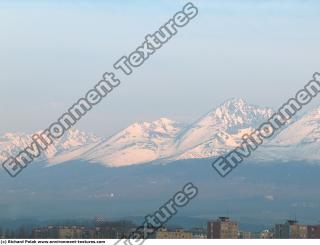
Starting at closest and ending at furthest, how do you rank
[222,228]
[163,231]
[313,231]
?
1. [163,231]
2. [313,231]
3. [222,228]

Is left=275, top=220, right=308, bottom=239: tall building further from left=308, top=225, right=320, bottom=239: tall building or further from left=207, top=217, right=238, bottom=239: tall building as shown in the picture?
left=207, top=217, right=238, bottom=239: tall building

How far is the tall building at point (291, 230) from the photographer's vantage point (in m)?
53.0

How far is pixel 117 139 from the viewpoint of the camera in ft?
648

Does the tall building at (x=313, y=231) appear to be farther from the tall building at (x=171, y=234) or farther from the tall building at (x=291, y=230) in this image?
the tall building at (x=171, y=234)

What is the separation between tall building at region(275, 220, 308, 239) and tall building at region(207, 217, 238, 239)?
2.33 metres

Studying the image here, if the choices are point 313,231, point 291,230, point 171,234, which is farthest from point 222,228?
point 171,234

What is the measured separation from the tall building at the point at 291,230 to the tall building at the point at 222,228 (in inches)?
91.9

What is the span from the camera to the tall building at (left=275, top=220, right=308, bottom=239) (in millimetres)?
53025

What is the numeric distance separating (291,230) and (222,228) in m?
3.82

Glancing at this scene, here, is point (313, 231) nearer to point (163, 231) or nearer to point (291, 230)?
point (291, 230)

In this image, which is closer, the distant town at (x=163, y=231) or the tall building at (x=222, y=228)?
the distant town at (x=163, y=231)

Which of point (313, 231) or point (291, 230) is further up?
point (291, 230)

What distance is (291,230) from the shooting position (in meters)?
54.8

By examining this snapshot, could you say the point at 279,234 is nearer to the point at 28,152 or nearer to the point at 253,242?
the point at 28,152
